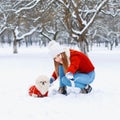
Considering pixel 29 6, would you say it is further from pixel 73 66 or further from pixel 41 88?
pixel 73 66

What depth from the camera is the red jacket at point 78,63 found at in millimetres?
6611

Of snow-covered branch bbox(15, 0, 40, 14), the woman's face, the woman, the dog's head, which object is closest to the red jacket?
the woman

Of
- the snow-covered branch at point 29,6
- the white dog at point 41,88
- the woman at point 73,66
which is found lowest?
the white dog at point 41,88

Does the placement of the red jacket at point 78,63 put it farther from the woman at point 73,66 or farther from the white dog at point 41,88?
the white dog at point 41,88

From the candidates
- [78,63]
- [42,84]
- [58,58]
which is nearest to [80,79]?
[78,63]

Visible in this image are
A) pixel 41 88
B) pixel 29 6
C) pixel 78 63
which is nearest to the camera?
pixel 78 63

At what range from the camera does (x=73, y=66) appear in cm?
661

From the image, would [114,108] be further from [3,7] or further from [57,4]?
[3,7]

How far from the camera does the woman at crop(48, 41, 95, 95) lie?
680 cm

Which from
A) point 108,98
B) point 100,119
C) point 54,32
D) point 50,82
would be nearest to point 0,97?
point 50,82

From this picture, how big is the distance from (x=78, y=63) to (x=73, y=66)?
165 mm

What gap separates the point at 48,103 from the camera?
21.0ft

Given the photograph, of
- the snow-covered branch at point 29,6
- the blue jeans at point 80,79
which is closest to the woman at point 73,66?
the blue jeans at point 80,79

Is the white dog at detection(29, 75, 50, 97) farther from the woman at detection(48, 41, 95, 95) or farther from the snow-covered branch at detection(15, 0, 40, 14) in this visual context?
the snow-covered branch at detection(15, 0, 40, 14)
